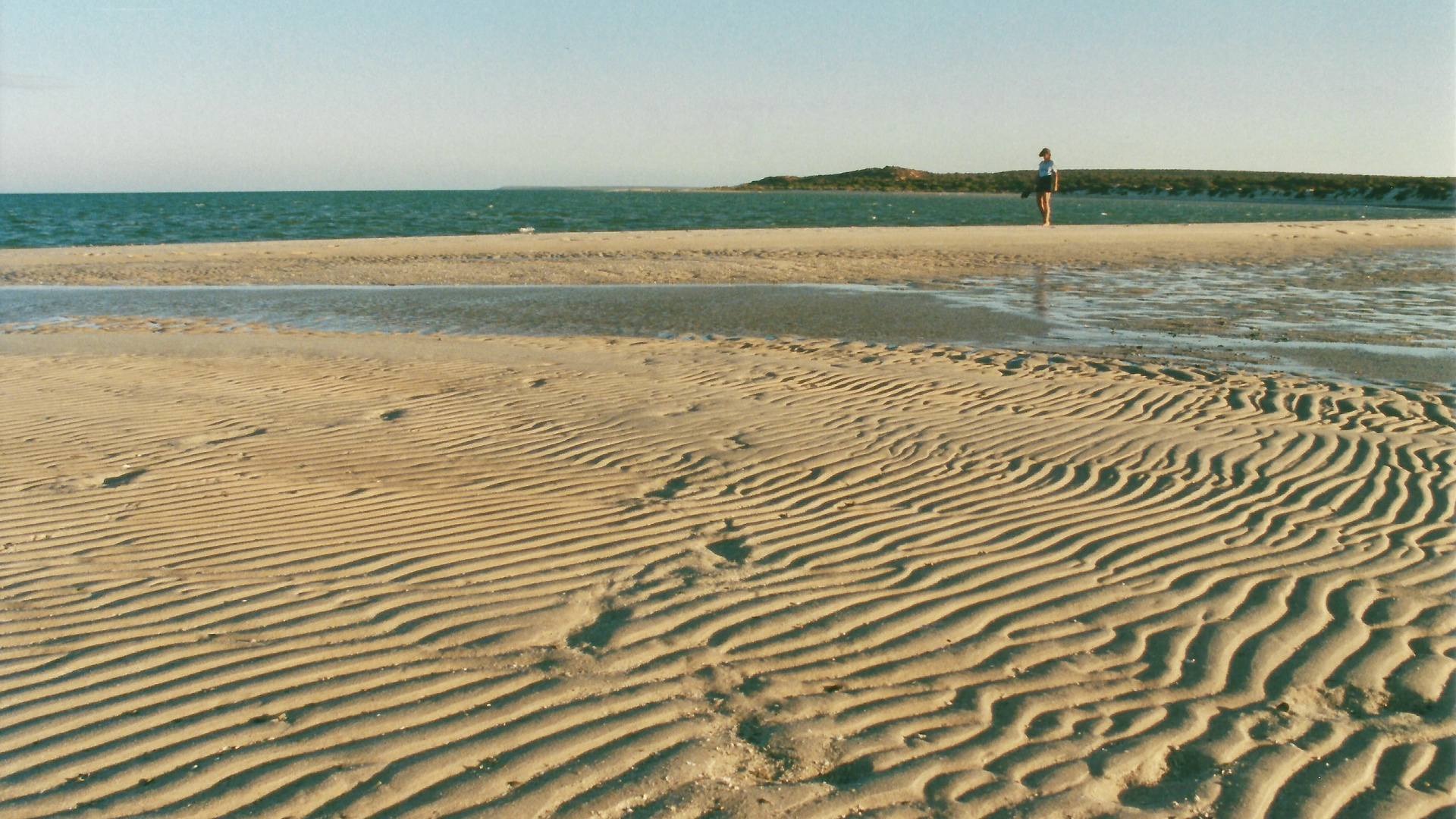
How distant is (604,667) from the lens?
3.85m

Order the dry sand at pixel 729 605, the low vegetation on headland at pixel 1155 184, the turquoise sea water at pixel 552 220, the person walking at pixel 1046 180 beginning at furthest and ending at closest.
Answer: the low vegetation on headland at pixel 1155 184 < the turquoise sea water at pixel 552 220 < the person walking at pixel 1046 180 < the dry sand at pixel 729 605

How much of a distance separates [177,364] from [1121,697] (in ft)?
29.0

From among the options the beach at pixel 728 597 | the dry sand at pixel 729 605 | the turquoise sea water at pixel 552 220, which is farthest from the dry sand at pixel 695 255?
the dry sand at pixel 729 605

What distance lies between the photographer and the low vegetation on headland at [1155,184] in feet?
201

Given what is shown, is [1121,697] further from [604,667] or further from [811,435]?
[811,435]

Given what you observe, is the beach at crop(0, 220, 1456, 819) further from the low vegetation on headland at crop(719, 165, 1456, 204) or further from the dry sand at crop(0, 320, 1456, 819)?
the low vegetation on headland at crop(719, 165, 1456, 204)

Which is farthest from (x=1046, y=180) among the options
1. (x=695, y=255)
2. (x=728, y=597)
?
(x=728, y=597)

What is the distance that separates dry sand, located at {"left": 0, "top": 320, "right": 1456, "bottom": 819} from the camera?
3.19 m

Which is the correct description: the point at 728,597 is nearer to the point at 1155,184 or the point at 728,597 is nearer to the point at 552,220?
the point at 552,220

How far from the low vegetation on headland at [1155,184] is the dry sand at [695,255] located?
642cm

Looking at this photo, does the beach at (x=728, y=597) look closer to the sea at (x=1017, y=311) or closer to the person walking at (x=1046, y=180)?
the sea at (x=1017, y=311)

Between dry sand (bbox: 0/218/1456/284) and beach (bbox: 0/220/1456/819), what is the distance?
401 inches

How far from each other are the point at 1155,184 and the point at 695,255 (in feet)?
243

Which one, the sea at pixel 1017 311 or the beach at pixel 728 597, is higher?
the sea at pixel 1017 311
